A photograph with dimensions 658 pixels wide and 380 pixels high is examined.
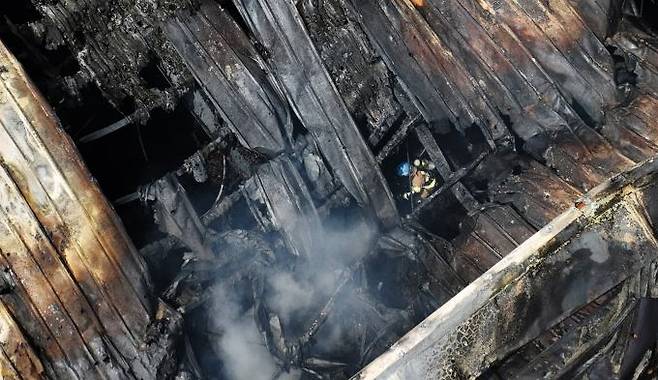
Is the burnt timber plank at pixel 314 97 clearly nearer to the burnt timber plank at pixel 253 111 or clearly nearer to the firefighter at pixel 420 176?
the burnt timber plank at pixel 253 111

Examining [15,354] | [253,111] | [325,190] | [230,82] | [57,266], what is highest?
[230,82]

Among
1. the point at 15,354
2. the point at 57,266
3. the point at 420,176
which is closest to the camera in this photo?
the point at 15,354

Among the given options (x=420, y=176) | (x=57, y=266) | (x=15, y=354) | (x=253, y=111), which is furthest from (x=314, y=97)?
(x=15, y=354)

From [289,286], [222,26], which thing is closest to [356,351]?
[289,286]

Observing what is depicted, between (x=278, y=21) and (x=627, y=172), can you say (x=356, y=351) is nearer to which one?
(x=627, y=172)

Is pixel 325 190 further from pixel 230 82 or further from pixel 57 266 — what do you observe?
pixel 57 266

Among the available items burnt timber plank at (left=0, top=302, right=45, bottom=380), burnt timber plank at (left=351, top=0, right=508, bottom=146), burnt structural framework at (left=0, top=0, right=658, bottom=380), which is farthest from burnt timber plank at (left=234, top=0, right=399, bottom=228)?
burnt timber plank at (left=0, top=302, right=45, bottom=380)
